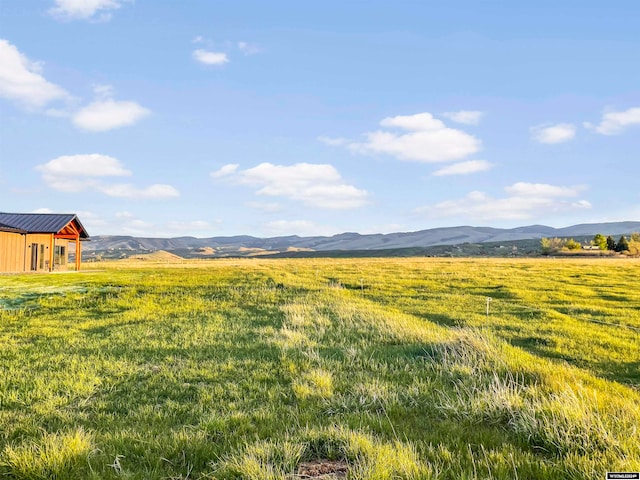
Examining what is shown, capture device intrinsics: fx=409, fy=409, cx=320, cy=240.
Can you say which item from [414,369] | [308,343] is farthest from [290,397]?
[308,343]

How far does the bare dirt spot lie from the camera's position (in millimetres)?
4074

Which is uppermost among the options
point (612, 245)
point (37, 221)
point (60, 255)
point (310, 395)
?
point (37, 221)

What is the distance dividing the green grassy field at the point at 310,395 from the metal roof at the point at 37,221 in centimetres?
2628

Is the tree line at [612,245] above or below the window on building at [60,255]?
above

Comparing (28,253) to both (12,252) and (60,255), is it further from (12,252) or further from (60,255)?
(60,255)

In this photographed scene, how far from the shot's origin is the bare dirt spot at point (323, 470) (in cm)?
407

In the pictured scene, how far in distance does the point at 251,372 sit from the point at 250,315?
737 cm

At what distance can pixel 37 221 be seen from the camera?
39719mm

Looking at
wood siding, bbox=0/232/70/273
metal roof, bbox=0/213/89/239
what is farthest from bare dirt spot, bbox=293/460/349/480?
metal roof, bbox=0/213/89/239

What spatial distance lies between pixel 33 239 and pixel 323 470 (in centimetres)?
4367

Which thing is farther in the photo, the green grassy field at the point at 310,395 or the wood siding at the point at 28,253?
the wood siding at the point at 28,253

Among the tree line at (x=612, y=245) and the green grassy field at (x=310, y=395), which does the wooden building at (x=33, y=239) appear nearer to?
the green grassy field at (x=310, y=395)

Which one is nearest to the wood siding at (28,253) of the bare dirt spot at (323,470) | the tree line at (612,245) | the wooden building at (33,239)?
the wooden building at (33,239)

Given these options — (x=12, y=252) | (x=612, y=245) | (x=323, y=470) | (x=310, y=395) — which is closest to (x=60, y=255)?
(x=12, y=252)
